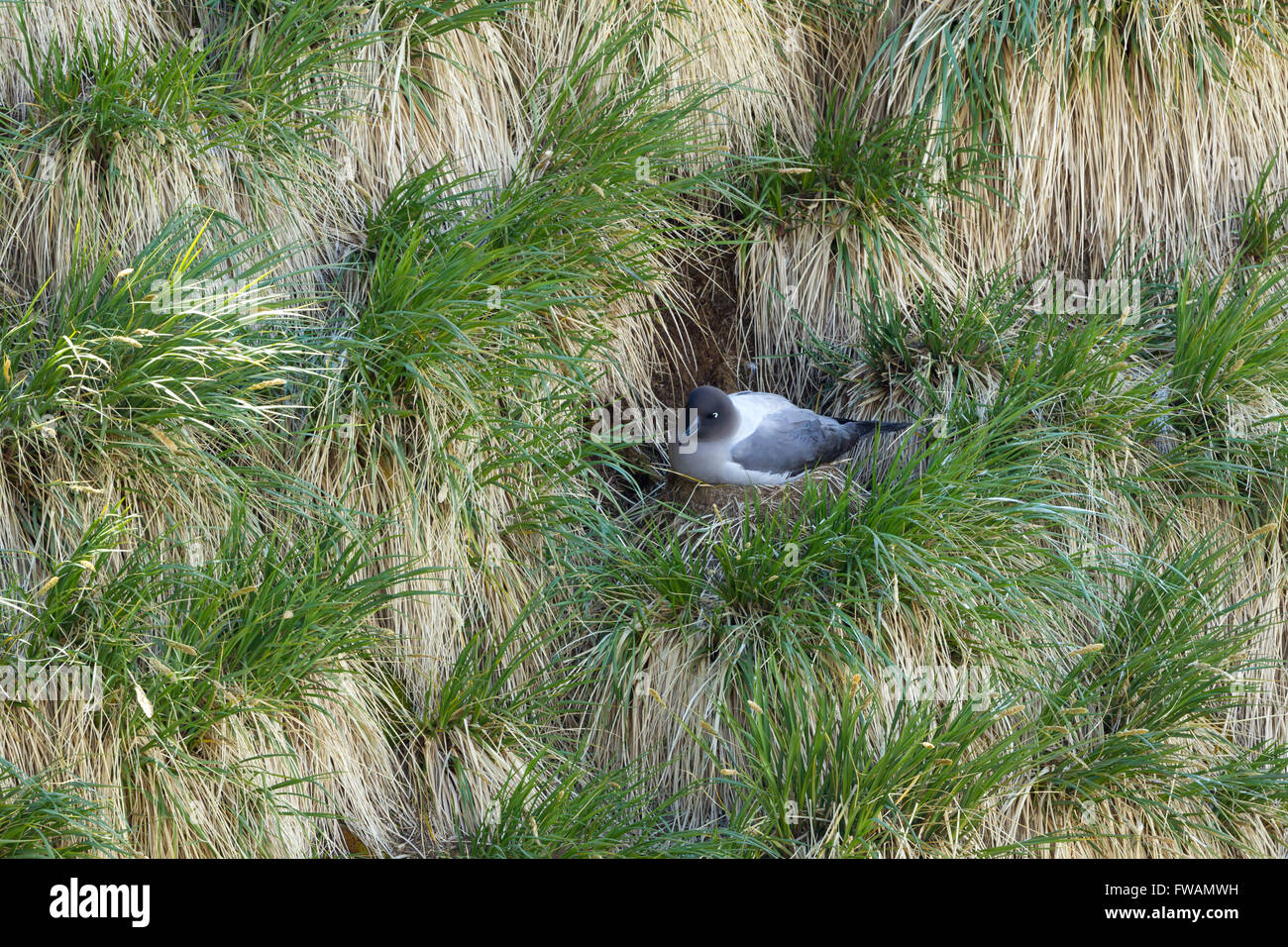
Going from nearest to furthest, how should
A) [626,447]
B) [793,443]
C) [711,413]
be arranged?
[711,413], [793,443], [626,447]

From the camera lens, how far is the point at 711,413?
387 centimetres

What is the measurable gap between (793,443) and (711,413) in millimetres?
370

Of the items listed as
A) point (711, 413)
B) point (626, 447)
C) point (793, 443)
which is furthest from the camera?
point (626, 447)

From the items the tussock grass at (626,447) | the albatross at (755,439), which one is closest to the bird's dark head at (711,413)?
the albatross at (755,439)

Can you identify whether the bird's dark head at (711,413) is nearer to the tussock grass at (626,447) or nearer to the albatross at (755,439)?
the albatross at (755,439)

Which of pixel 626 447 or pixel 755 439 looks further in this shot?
pixel 626 447

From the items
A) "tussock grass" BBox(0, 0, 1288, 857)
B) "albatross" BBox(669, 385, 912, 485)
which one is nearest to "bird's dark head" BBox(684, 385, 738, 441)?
"albatross" BBox(669, 385, 912, 485)

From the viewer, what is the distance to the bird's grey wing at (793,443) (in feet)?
12.9

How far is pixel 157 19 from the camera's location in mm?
3625

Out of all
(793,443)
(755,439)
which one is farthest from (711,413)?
(793,443)

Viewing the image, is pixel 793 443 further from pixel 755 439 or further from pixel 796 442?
pixel 755 439

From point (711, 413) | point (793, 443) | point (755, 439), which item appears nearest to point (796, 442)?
point (793, 443)

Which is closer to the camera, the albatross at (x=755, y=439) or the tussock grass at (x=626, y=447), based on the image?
the tussock grass at (x=626, y=447)

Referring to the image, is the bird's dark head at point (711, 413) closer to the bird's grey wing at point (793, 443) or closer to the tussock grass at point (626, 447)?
the bird's grey wing at point (793, 443)
